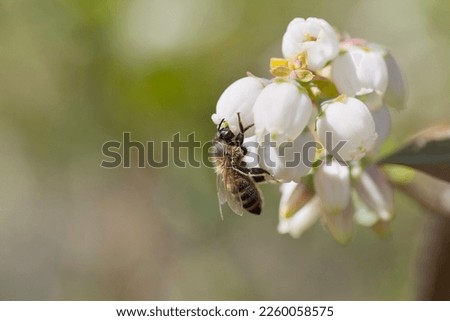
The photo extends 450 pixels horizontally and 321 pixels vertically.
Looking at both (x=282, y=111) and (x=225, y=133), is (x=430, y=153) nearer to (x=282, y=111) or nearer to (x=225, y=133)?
(x=282, y=111)

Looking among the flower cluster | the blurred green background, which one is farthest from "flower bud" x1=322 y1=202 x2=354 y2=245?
the blurred green background

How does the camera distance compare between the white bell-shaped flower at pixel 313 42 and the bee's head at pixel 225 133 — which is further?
the bee's head at pixel 225 133

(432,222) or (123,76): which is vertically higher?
(123,76)

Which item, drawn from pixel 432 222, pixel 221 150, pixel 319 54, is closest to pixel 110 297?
pixel 221 150

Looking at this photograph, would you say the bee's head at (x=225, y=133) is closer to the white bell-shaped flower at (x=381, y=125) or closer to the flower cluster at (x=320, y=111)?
the flower cluster at (x=320, y=111)

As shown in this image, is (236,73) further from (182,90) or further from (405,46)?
(405,46)

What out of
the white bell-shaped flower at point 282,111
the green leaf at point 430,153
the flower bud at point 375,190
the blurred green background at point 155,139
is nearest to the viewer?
the white bell-shaped flower at point 282,111

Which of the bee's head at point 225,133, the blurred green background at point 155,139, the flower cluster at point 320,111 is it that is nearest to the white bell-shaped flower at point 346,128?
the flower cluster at point 320,111
